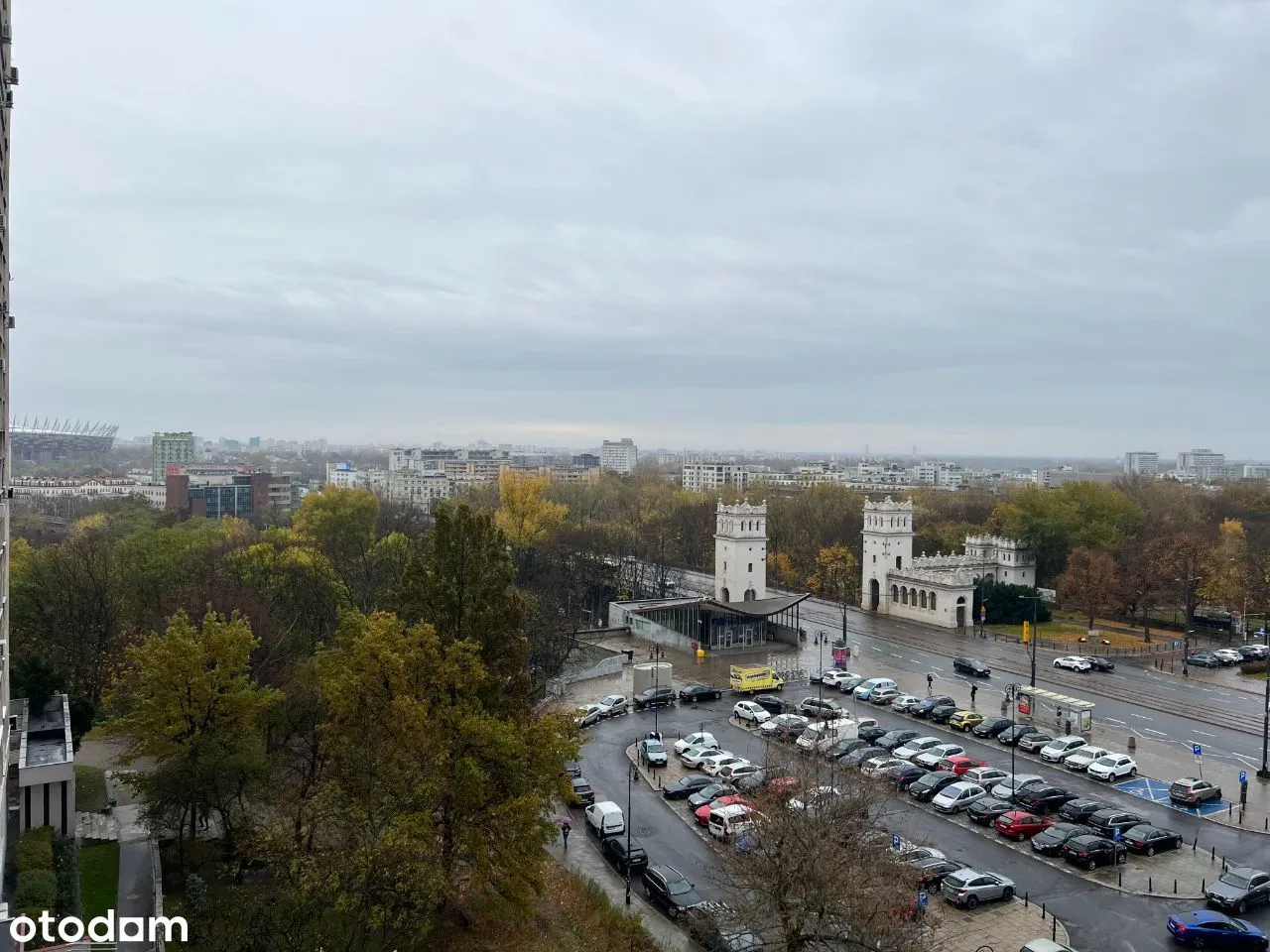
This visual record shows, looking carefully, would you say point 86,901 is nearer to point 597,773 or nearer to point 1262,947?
point 597,773

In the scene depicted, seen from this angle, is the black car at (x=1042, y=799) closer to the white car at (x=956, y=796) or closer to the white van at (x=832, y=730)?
the white car at (x=956, y=796)

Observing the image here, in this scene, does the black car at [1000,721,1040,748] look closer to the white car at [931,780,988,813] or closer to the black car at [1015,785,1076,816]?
the black car at [1015,785,1076,816]

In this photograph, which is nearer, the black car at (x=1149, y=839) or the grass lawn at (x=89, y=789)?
the black car at (x=1149, y=839)

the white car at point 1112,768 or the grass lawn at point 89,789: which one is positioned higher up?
the white car at point 1112,768

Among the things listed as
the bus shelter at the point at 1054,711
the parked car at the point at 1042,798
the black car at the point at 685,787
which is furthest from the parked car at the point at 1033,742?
the black car at the point at 685,787

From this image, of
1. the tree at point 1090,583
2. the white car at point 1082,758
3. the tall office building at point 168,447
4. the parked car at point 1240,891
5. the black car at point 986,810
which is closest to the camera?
the parked car at point 1240,891

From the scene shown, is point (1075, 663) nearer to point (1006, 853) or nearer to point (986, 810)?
point (986, 810)

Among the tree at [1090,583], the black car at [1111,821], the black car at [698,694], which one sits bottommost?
the black car at [698,694]

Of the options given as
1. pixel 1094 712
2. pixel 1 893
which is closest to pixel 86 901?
pixel 1 893

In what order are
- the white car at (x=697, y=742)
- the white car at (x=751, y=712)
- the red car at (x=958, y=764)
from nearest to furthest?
the red car at (x=958, y=764)
the white car at (x=697, y=742)
the white car at (x=751, y=712)
